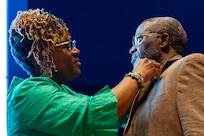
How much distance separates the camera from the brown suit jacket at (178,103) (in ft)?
4.21

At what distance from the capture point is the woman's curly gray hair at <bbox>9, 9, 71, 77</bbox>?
126 centimetres

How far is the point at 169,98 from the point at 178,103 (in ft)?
0.10

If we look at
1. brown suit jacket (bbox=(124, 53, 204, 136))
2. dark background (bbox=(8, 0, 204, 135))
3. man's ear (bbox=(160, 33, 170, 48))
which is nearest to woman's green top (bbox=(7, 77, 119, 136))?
brown suit jacket (bbox=(124, 53, 204, 136))

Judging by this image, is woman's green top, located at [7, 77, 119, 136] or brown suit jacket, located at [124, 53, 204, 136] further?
brown suit jacket, located at [124, 53, 204, 136]

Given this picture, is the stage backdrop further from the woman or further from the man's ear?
the woman

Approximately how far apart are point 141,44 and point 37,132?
1.52ft

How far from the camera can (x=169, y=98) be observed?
4.35 feet

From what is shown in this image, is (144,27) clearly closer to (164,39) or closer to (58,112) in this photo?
(164,39)

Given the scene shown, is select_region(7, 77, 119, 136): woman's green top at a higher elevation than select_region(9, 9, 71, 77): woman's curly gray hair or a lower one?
lower

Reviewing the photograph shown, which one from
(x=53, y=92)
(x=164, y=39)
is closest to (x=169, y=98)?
(x=164, y=39)

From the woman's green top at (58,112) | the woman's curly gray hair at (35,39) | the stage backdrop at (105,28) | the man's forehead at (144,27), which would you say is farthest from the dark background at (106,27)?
the woman's green top at (58,112)

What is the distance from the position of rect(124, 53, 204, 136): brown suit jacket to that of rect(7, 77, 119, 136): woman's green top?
0.23 metres
